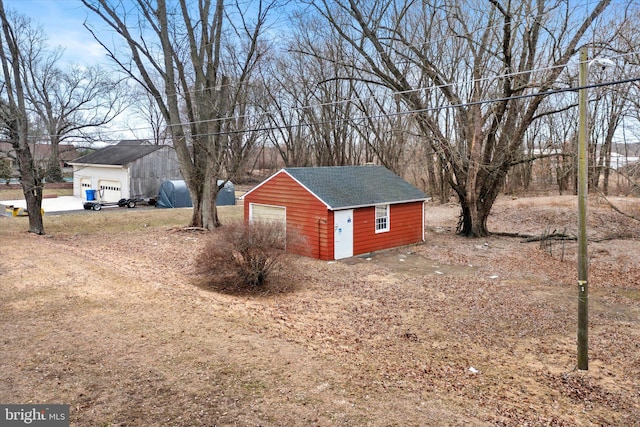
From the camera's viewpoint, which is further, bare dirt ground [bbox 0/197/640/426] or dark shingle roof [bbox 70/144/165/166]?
dark shingle roof [bbox 70/144/165/166]

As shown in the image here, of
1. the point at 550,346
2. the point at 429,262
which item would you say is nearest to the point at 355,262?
the point at 429,262

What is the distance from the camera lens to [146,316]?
29.4 feet

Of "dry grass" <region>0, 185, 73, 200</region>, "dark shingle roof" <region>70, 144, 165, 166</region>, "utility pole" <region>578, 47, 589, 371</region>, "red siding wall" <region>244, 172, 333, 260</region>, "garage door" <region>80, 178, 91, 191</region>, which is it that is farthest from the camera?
"garage door" <region>80, 178, 91, 191</region>

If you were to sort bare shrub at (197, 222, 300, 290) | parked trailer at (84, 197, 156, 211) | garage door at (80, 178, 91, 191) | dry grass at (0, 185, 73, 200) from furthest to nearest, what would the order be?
garage door at (80, 178, 91, 191), dry grass at (0, 185, 73, 200), parked trailer at (84, 197, 156, 211), bare shrub at (197, 222, 300, 290)

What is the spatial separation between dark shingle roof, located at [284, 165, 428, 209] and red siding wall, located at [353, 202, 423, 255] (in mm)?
409

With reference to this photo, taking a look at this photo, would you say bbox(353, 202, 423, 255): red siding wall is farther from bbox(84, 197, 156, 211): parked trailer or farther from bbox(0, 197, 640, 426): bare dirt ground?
bbox(84, 197, 156, 211): parked trailer

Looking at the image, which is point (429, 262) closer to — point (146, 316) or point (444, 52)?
point (146, 316)

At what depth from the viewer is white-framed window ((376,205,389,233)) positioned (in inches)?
742

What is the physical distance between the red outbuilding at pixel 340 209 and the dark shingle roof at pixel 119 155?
18262 mm

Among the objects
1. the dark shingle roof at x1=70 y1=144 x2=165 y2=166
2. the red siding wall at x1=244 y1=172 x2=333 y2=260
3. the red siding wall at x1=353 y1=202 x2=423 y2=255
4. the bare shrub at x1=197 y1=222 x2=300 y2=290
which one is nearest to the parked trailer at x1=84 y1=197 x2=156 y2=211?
the dark shingle roof at x1=70 y1=144 x2=165 y2=166

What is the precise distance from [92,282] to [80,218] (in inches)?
656

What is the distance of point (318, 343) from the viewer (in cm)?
833

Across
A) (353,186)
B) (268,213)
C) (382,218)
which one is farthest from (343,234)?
(268,213)

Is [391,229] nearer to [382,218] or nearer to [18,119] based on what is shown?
[382,218]
